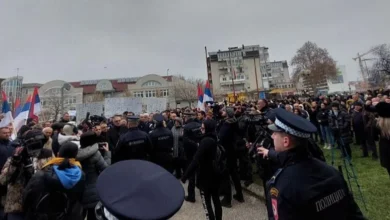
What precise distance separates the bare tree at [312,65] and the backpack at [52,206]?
46.8m

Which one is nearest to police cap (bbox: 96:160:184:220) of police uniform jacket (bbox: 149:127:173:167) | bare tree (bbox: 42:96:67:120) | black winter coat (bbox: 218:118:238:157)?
black winter coat (bbox: 218:118:238:157)

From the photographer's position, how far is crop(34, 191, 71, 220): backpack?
282 centimetres

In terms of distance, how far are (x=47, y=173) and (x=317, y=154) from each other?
327 cm

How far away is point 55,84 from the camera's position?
67.7 m

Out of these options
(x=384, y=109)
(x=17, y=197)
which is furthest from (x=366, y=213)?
(x=17, y=197)

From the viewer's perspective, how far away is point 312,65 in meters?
47.3

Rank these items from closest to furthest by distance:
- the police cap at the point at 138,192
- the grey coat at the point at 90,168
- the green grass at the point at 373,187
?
the police cap at the point at 138,192
the grey coat at the point at 90,168
the green grass at the point at 373,187

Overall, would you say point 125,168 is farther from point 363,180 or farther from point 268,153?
point 363,180

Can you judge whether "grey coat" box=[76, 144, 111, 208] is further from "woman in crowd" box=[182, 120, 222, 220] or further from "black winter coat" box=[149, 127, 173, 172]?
"black winter coat" box=[149, 127, 173, 172]

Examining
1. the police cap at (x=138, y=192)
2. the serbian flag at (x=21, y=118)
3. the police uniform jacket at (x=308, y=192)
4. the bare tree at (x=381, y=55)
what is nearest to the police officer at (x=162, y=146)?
the serbian flag at (x=21, y=118)

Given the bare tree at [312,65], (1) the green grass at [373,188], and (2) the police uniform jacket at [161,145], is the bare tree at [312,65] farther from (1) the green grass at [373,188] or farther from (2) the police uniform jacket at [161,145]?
(2) the police uniform jacket at [161,145]

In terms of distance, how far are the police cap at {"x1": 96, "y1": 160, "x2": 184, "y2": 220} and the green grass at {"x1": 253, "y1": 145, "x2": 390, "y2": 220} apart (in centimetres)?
435

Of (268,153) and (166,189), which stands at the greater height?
(166,189)

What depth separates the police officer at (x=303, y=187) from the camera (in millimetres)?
1679
